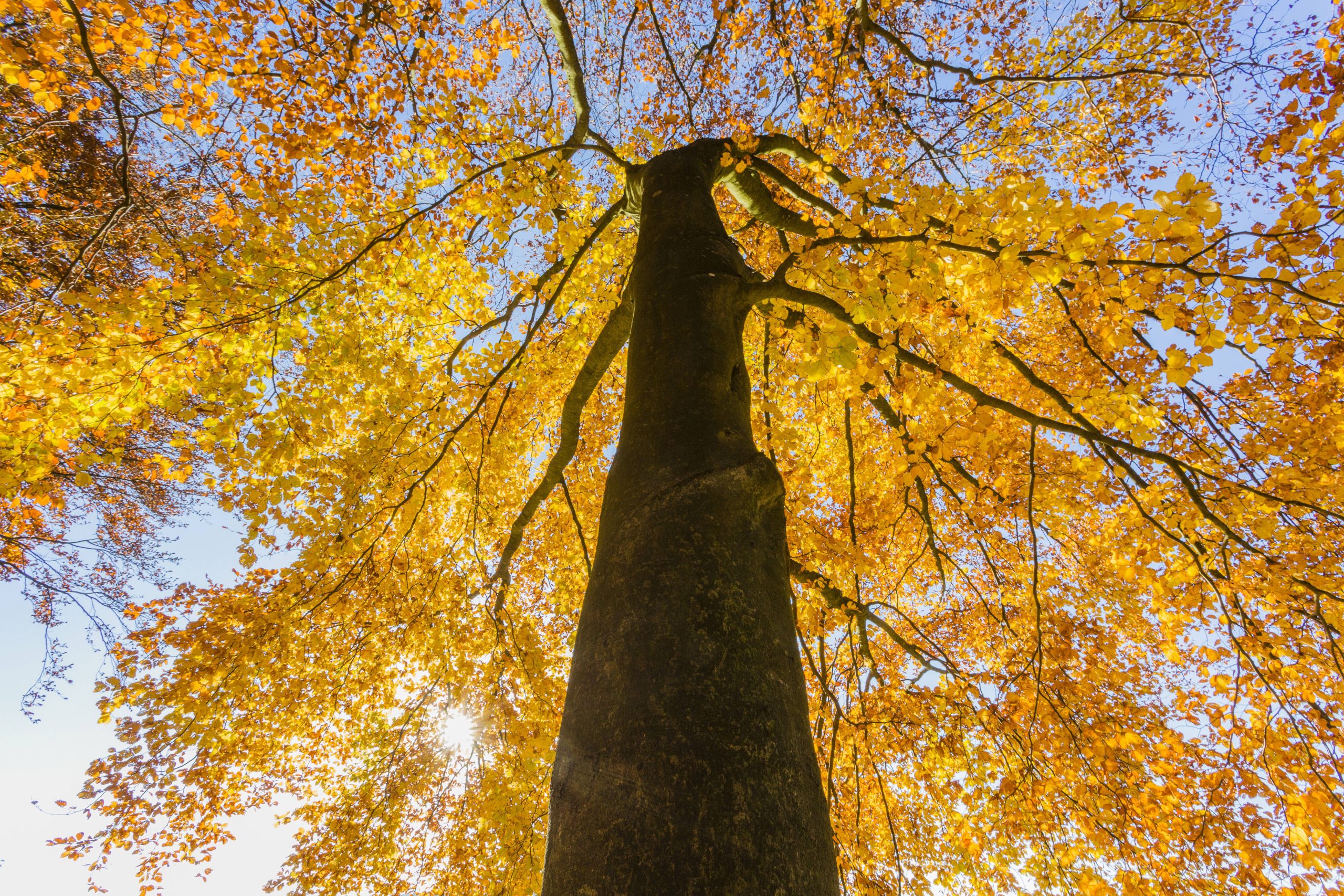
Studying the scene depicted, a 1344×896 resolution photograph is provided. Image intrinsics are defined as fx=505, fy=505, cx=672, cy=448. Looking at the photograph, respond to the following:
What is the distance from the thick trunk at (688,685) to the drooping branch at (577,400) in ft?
5.59

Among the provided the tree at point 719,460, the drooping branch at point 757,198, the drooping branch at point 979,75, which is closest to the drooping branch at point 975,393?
the tree at point 719,460

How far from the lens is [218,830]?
7.75m

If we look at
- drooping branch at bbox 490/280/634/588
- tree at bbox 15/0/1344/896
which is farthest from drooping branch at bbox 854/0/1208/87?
drooping branch at bbox 490/280/634/588

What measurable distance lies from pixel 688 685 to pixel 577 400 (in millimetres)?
2990

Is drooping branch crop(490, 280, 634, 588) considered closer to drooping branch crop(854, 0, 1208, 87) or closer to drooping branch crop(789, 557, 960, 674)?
drooping branch crop(789, 557, 960, 674)

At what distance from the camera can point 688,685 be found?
117 centimetres

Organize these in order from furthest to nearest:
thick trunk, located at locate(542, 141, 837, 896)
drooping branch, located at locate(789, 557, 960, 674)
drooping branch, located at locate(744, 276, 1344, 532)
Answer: drooping branch, located at locate(789, 557, 960, 674)
drooping branch, located at locate(744, 276, 1344, 532)
thick trunk, located at locate(542, 141, 837, 896)

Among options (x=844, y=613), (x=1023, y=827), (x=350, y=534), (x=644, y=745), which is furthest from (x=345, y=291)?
(x=1023, y=827)

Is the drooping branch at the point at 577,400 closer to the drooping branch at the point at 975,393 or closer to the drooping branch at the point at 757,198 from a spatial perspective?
the drooping branch at the point at 975,393

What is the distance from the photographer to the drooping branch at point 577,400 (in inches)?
146

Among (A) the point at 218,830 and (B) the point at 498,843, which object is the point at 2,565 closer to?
(A) the point at 218,830

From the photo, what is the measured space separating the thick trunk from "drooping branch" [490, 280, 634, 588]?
1704 millimetres

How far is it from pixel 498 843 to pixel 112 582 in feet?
30.9

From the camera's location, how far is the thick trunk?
0.99 metres
